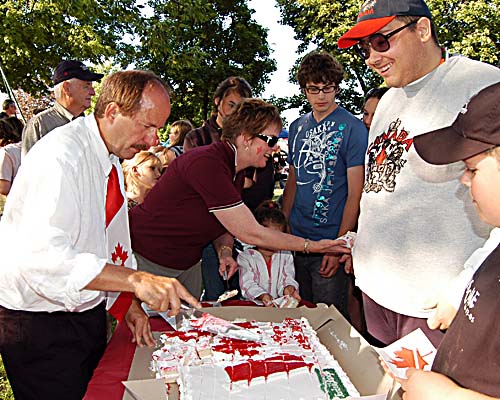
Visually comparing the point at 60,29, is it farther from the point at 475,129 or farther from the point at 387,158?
the point at 475,129

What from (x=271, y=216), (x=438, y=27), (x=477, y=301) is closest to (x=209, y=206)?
(x=271, y=216)

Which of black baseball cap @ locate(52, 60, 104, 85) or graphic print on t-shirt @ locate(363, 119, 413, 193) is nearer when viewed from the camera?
graphic print on t-shirt @ locate(363, 119, 413, 193)

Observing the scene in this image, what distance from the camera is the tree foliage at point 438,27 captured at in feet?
51.4

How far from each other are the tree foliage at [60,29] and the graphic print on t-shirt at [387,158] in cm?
695

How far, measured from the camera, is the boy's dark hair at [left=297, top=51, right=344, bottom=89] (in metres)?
2.79

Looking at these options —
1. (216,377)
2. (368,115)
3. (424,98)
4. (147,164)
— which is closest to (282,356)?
(216,377)

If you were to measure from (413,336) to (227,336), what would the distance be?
72 cm

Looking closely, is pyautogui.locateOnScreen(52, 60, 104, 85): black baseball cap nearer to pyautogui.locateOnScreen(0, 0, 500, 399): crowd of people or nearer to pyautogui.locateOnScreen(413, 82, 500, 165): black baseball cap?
pyautogui.locateOnScreen(0, 0, 500, 399): crowd of people

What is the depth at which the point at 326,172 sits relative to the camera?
282 cm

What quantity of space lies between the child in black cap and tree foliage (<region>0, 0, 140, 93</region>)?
763 centimetres

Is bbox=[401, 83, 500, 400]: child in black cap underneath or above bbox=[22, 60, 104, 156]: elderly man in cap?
underneath

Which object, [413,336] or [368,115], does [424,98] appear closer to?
[413,336]

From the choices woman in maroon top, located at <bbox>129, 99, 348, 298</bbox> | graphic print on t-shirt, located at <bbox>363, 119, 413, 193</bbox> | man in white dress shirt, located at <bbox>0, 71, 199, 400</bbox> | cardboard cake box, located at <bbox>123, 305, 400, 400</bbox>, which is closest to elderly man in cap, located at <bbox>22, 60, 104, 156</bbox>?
woman in maroon top, located at <bbox>129, 99, 348, 298</bbox>

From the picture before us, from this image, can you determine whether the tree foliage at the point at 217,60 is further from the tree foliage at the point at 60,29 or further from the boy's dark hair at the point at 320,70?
the boy's dark hair at the point at 320,70
